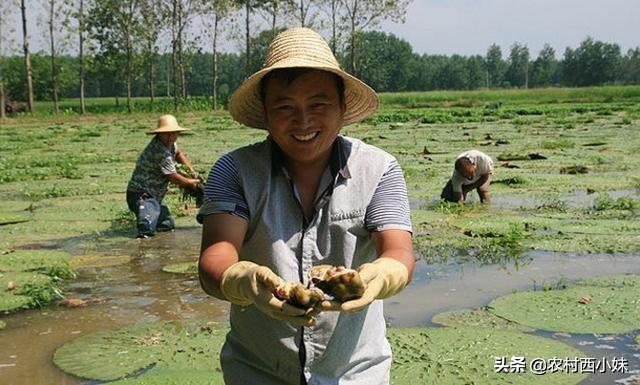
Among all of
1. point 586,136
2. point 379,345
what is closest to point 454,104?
point 586,136

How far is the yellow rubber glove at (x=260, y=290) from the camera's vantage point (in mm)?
1495

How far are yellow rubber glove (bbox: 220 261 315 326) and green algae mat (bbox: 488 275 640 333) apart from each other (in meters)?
2.72

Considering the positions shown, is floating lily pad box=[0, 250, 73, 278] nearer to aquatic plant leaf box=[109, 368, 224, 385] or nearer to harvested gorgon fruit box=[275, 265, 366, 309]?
aquatic plant leaf box=[109, 368, 224, 385]

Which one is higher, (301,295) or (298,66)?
(298,66)

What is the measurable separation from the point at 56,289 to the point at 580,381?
3.31m

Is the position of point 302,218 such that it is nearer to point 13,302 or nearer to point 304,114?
point 304,114

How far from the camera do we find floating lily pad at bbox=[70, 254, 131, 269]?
5.81m

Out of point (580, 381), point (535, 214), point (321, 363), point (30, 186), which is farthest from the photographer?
point (30, 186)

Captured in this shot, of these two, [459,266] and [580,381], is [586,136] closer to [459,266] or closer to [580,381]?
[459,266]

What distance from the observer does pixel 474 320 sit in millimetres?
4074

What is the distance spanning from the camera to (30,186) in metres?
10.8

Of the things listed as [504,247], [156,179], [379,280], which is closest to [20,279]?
[156,179]

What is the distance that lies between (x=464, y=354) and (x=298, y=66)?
7.30 ft

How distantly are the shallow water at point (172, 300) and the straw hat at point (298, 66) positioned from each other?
73.5 inches
